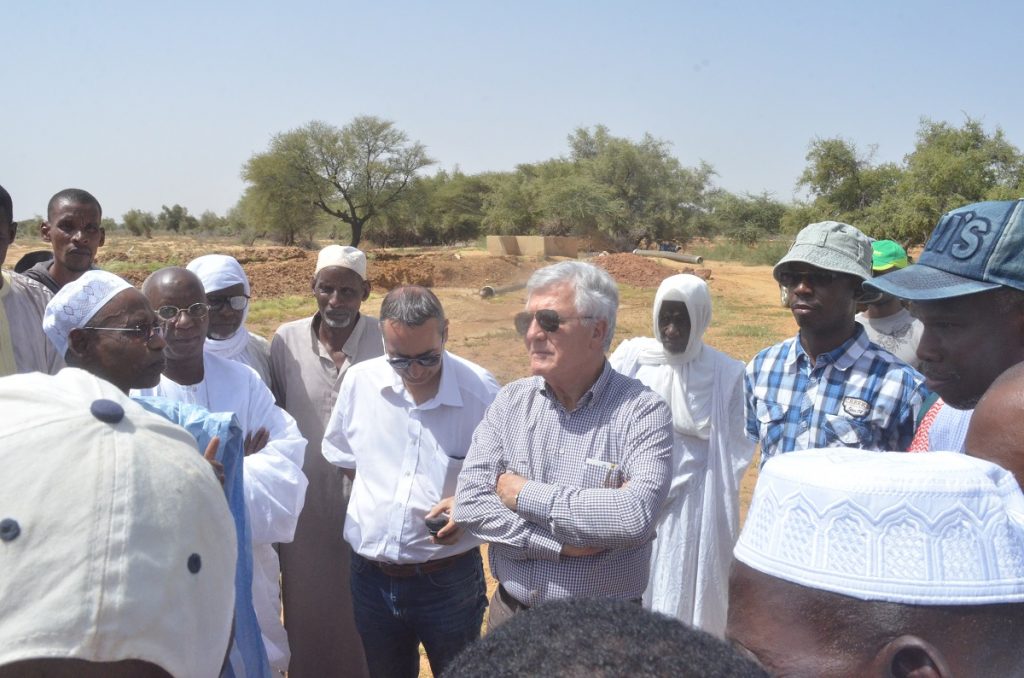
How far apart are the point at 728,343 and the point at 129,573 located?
612 inches

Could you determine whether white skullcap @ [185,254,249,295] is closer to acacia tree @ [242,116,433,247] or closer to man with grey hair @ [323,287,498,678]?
man with grey hair @ [323,287,498,678]

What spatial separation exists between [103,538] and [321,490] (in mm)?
2647

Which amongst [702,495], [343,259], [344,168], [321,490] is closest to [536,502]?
[321,490]

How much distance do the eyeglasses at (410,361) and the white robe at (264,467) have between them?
0.43 meters

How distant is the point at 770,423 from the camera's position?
10.3 ft

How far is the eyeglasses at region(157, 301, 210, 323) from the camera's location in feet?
9.77

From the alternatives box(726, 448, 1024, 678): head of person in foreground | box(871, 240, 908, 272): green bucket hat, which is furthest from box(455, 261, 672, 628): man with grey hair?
box(871, 240, 908, 272): green bucket hat

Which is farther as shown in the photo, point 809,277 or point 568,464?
point 809,277

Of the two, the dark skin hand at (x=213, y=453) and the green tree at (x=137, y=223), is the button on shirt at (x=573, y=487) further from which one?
the green tree at (x=137, y=223)

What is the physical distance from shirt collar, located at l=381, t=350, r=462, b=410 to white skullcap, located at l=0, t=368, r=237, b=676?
1938 millimetres

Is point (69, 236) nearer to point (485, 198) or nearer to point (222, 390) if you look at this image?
point (222, 390)

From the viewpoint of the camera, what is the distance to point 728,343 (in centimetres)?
1584

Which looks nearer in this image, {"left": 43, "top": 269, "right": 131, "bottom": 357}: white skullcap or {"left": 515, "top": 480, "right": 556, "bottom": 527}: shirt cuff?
{"left": 43, "top": 269, "right": 131, "bottom": 357}: white skullcap

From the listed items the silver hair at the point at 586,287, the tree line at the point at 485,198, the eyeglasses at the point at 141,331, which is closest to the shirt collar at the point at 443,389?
the silver hair at the point at 586,287
